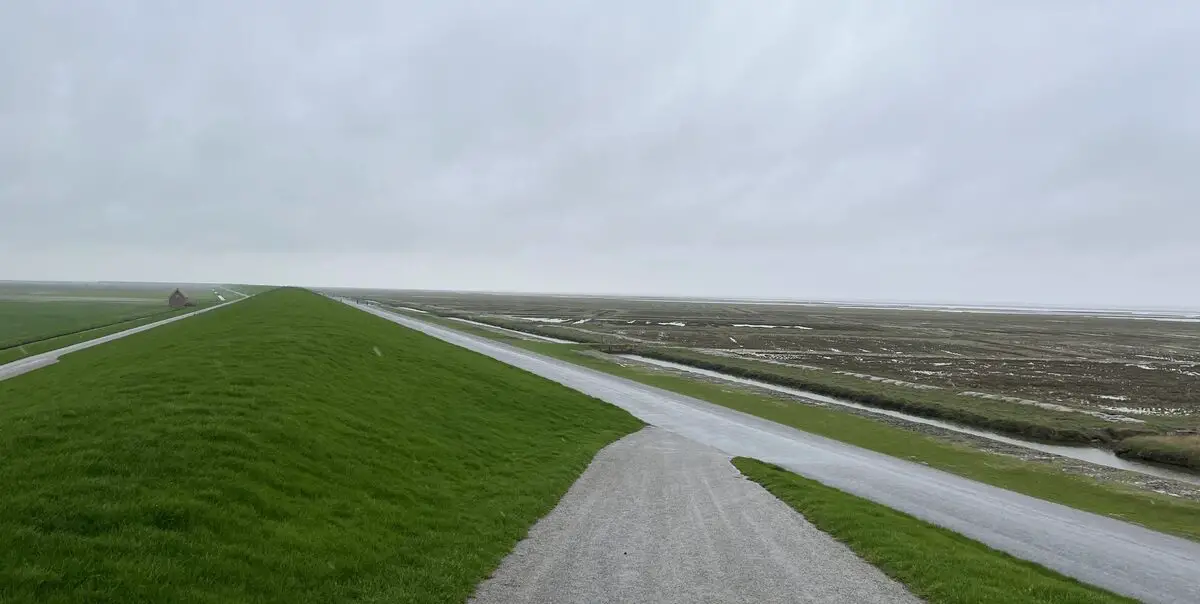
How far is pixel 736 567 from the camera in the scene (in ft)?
49.6

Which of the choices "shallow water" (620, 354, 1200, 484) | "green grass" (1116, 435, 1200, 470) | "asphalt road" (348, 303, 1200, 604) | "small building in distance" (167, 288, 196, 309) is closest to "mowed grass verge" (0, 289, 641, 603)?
"asphalt road" (348, 303, 1200, 604)

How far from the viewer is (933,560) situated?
15.9m

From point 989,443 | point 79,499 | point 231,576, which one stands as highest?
point 79,499

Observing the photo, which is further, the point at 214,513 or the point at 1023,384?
the point at 1023,384

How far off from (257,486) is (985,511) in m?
25.1

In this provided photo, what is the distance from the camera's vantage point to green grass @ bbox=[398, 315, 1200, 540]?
24.2m

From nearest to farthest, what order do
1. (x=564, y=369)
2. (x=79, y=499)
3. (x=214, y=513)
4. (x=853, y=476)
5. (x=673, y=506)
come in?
(x=79, y=499) → (x=214, y=513) → (x=673, y=506) → (x=853, y=476) → (x=564, y=369)

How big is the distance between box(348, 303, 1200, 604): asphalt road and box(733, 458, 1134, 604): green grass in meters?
1.65

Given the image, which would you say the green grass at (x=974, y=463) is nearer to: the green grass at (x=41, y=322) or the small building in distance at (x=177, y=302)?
the green grass at (x=41, y=322)

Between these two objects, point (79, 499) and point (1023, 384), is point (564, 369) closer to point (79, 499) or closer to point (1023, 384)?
point (1023, 384)

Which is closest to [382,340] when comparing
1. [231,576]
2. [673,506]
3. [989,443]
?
[673,506]

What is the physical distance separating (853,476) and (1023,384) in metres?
41.1

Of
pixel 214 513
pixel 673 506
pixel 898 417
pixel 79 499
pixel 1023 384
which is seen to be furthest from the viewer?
pixel 1023 384

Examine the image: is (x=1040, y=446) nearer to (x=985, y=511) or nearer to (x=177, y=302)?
(x=985, y=511)
